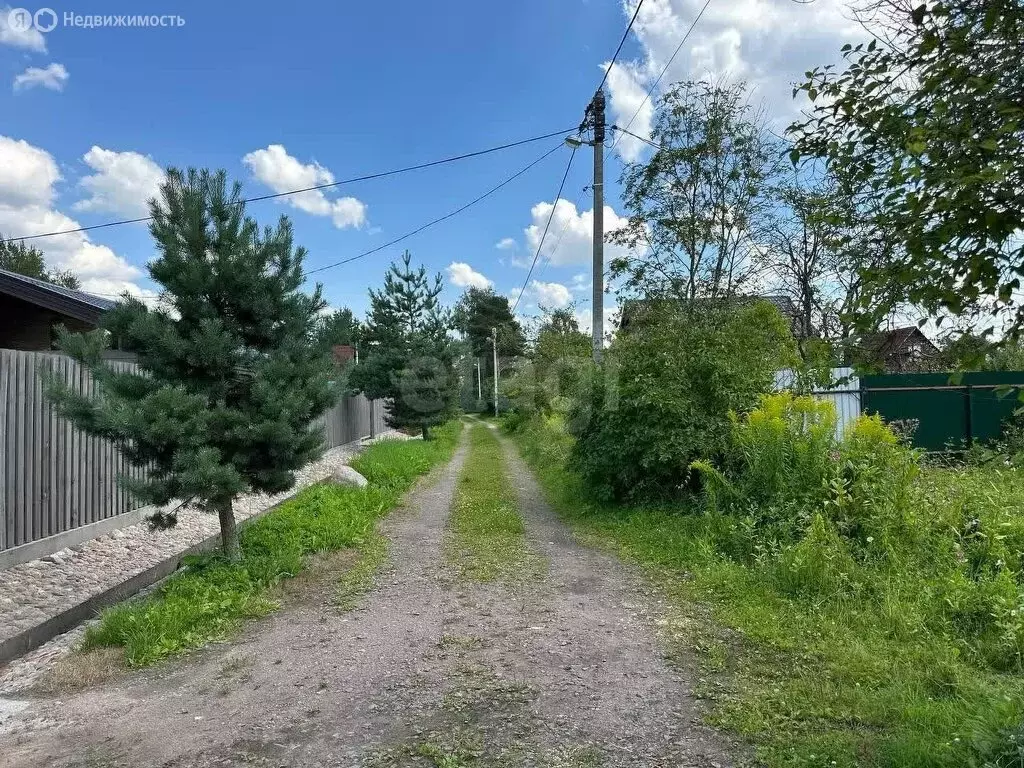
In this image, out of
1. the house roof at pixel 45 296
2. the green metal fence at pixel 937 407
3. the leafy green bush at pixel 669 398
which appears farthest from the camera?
the green metal fence at pixel 937 407

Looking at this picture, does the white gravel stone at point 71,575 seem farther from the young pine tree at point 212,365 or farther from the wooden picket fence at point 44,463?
the young pine tree at point 212,365

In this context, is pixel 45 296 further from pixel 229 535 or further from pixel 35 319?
pixel 229 535

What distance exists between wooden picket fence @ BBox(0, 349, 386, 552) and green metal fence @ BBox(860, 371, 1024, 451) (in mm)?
9980

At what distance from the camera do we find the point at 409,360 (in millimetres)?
20453

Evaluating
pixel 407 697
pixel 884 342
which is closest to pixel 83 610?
pixel 407 697

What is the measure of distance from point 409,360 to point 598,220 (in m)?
10.8

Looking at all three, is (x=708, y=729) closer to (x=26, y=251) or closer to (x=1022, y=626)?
(x=1022, y=626)

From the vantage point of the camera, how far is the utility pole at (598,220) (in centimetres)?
1079

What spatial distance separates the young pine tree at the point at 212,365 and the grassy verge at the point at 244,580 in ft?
1.33

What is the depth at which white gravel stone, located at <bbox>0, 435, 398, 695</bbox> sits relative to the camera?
4.07 m

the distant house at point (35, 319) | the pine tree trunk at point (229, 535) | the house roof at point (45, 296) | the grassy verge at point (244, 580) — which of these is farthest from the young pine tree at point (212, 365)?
the distant house at point (35, 319)

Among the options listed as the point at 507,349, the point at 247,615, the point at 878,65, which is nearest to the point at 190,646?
the point at 247,615

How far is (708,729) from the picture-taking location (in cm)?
290

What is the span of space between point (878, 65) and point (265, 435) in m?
4.61
